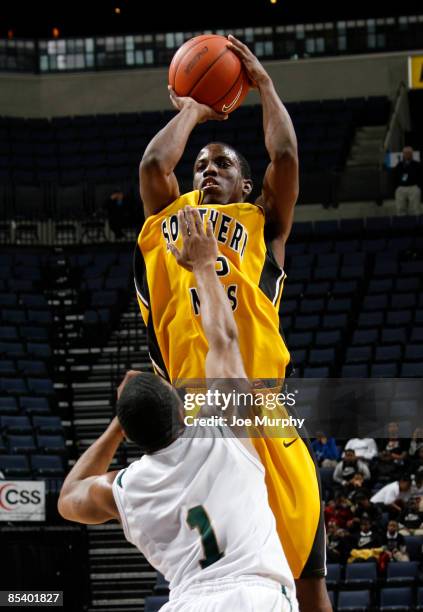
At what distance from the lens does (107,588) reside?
555 inches

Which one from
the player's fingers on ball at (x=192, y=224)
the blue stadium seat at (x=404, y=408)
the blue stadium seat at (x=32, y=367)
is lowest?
the blue stadium seat at (x=32, y=367)

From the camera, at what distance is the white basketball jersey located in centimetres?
352

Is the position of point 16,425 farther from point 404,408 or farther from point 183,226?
point 183,226

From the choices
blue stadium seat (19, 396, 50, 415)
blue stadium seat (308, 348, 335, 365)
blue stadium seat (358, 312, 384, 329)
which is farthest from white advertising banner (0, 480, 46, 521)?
blue stadium seat (358, 312, 384, 329)

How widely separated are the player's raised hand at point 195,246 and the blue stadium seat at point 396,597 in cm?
831

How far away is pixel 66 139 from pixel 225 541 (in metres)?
20.2

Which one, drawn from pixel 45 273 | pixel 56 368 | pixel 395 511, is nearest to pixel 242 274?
pixel 395 511

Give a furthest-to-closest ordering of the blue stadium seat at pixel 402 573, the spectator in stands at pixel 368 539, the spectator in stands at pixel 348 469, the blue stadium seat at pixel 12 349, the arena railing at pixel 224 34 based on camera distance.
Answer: the arena railing at pixel 224 34
the blue stadium seat at pixel 12 349
the spectator in stands at pixel 348 469
the spectator in stands at pixel 368 539
the blue stadium seat at pixel 402 573

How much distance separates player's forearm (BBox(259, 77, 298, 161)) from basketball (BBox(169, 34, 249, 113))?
0.41ft

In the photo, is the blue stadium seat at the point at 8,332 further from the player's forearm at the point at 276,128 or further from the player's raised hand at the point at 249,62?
the player's forearm at the point at 276,128

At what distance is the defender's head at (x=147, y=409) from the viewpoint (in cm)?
342

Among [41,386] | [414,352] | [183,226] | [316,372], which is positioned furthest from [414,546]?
[183,226]

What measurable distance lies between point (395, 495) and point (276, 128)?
851cm

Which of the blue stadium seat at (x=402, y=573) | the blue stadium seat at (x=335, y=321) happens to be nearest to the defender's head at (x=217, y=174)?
the blue stadium seat at (x=402, y=573)
